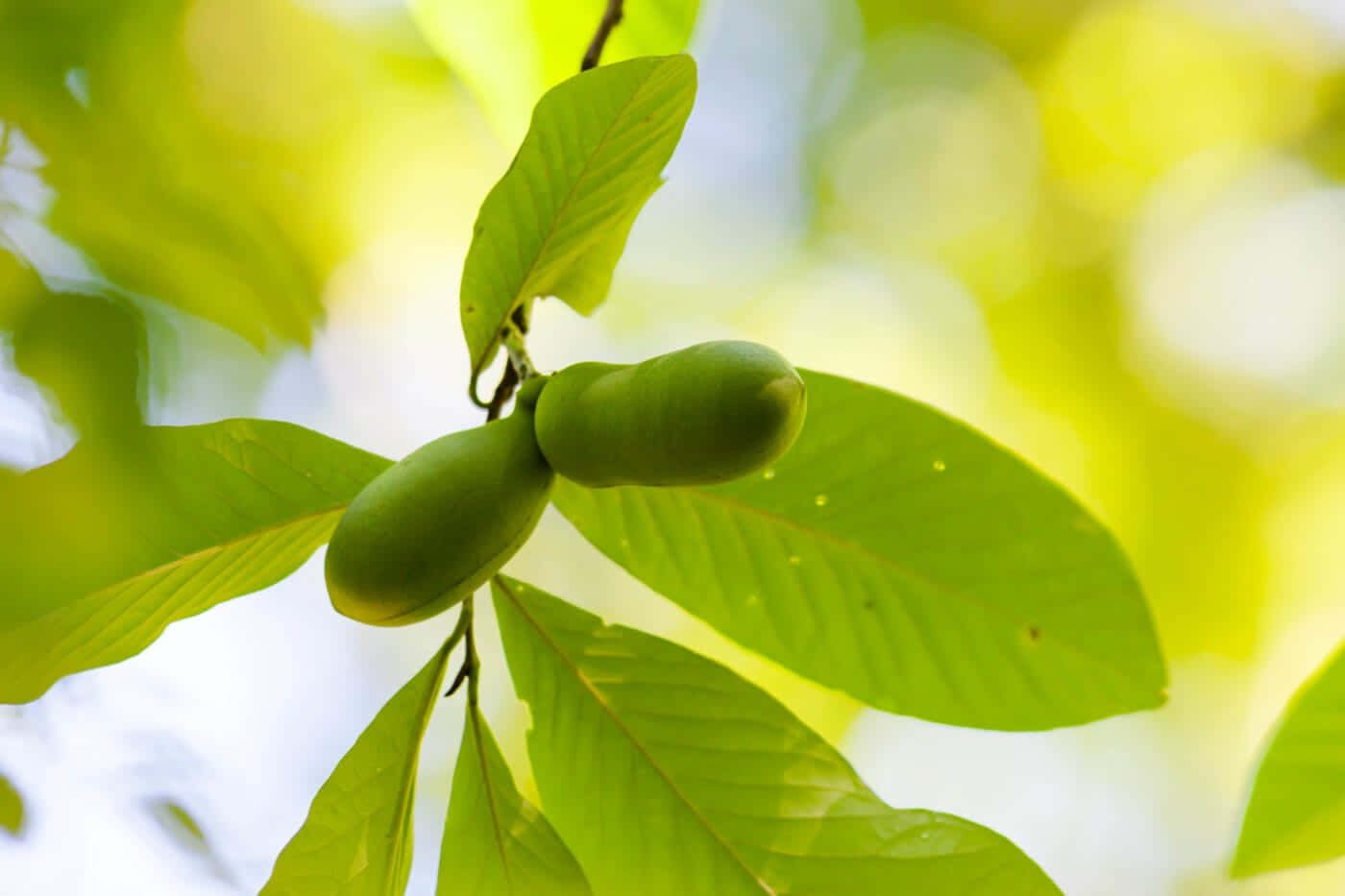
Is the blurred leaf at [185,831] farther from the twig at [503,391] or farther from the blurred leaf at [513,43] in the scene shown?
the blurred leaf at [513,43]

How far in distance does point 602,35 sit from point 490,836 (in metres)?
0.80

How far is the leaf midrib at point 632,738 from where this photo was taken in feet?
2.91

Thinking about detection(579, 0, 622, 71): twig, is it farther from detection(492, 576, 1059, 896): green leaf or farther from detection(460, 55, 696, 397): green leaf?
detection(492, 576, 1059, 896): green leaf

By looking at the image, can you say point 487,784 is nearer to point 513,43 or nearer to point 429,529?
point 429,529

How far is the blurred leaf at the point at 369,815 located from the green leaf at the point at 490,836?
47 mm

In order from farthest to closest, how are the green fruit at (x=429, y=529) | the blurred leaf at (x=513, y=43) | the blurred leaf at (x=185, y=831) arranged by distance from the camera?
the blurred leaf at (x=513, y=43), the blurred leaf at (x=185, y=831), the green fruit at (x=429, y=529)

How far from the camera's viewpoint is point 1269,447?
3889 mm

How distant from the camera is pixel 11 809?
2.37 feet

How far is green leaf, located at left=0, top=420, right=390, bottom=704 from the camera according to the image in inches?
29.2

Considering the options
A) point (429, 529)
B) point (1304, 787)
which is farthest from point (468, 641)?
point (1304, 787)

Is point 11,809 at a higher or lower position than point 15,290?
lower

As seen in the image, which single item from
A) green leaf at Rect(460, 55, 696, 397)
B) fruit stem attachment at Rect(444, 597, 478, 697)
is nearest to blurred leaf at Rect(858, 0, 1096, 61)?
green leaf at Rect(460, 55, 696, 397)

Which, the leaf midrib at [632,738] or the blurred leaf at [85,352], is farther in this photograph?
the leaf midrib at [632,738]

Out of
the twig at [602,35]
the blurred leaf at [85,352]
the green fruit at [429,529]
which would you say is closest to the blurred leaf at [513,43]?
the twig at [602,35]
